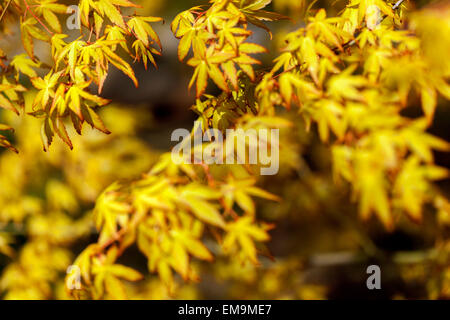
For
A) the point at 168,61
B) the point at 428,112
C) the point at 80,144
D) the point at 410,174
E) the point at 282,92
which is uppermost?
the point at 168,61

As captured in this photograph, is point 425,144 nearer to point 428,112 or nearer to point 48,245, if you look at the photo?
point 428,112

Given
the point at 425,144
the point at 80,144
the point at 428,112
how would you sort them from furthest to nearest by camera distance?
the point at 80,144, the point at 428,112, the point at 425,144

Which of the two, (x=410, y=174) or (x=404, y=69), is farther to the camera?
(x=404, y=69)

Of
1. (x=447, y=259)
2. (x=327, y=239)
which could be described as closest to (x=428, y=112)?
(x=447, y=259)

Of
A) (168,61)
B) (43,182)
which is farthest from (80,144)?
(168,61)

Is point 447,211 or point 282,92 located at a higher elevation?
point 282,92

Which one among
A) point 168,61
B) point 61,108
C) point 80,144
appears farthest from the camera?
point 168,61

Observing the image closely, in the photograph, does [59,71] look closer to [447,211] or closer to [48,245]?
[48,245]

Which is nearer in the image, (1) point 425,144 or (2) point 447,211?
(1) point 425,144

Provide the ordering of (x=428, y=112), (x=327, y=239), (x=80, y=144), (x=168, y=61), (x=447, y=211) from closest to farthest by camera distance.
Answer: (x=428, y=112)
(x=447, y=211)
(x=80, y=144)
(x=327, y=239)
(x=168, y=61)

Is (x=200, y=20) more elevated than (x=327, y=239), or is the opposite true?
(x=200, y=20)
